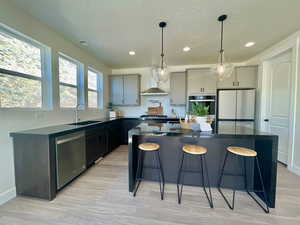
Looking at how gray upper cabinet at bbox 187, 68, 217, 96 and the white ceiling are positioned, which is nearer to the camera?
the white ceiling

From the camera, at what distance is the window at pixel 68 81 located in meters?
2.96

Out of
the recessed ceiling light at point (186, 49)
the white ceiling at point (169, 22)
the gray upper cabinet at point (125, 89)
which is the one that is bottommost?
the gray upper cabinet at point (125, 89)

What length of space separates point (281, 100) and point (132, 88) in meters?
4.01

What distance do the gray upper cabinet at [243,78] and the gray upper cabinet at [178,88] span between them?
121cm

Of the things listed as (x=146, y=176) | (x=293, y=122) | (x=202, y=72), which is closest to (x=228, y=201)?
(x=146, y=176)

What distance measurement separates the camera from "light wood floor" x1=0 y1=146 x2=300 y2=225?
157cm

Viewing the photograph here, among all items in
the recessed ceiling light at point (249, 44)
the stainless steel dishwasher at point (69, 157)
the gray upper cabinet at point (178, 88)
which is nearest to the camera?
the stainless steel dishwasher at point (69, 157)

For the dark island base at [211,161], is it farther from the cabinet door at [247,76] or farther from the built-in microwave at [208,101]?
the cabinet door at [247,76]

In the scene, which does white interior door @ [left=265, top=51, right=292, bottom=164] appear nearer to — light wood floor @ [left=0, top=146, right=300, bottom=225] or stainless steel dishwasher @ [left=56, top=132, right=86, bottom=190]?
light wood floor @ [left=0, top=146, right=300, bottom=225]

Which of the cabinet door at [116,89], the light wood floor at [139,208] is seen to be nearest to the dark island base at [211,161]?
the light wood floor at [139,208]

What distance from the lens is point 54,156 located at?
1.92m

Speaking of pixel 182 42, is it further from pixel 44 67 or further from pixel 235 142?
pixel 44 67

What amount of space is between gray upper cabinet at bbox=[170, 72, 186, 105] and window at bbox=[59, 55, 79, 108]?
9.21ft

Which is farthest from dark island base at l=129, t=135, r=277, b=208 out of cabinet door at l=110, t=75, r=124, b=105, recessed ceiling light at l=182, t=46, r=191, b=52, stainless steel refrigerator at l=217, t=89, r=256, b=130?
cabinet door at l=110, t=75, r=124, b=105
